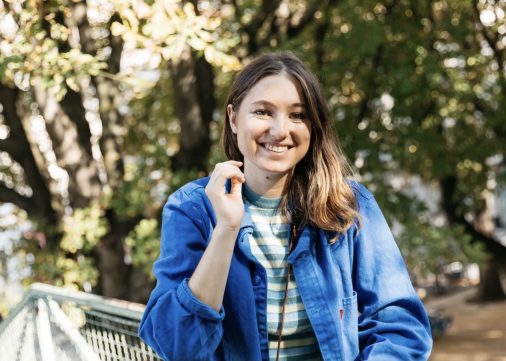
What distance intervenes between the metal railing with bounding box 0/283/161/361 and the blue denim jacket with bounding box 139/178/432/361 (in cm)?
122

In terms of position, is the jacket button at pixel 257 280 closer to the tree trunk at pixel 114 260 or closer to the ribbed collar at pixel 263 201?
the ribbed collar at pixel 263 201

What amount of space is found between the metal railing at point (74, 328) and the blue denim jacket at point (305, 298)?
1217mm

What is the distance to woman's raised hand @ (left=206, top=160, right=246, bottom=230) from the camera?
1.68 m

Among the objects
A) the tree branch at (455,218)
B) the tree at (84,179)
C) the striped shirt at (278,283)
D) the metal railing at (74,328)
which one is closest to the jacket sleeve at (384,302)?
the striped shirt at (278,283)

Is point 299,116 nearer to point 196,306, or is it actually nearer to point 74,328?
point 196,306

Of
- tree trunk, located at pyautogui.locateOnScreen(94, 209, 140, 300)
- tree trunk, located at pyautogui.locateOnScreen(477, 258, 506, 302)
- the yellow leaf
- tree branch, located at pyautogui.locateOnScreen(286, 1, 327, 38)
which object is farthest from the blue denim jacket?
tree trunk, located at pyautogui.locateOnScreen(477, 258, 506, 302)

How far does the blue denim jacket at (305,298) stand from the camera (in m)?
1.67

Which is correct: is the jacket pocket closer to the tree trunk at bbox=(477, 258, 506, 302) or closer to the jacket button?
the jacket button

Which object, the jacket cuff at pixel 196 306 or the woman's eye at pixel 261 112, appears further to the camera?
the woman's eye at pixel 261 112

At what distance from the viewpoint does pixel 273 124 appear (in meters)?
1.81

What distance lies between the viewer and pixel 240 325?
1.73 meters

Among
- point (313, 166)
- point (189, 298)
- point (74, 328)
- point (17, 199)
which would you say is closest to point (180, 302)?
point (189, 298)

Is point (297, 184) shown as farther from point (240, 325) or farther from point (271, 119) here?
point (240, 325)

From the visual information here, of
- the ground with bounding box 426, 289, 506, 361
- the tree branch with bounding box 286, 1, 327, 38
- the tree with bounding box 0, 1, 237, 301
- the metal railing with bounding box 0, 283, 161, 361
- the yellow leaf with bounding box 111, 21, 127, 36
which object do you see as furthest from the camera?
the ground with bounding box 426, 289, 506, 361
